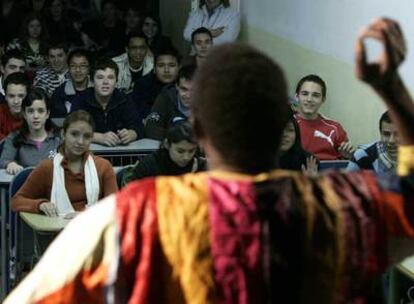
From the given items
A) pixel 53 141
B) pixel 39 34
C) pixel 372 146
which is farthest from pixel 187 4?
pixel 372 146

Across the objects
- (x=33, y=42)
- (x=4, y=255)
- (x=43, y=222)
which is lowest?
(x=4, y=255)

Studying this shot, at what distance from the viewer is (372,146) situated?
4.28 meters

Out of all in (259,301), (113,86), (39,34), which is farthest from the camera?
(39,34)

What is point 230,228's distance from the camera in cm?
122

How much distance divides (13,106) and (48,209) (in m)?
1.74

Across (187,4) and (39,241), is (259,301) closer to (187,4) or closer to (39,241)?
(39,241)

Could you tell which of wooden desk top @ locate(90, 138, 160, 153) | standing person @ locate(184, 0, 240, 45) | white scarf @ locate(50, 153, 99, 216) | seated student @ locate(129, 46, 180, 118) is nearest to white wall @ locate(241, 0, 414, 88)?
standing person @ locate(184, 0, 240, 45)

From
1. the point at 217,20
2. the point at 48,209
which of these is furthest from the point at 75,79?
the point at 48,209

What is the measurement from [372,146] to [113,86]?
2.15 metres

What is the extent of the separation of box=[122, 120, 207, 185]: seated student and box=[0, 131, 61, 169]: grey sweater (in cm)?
72

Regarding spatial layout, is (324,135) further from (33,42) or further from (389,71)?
(389,71)

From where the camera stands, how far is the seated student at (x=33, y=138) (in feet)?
15.8

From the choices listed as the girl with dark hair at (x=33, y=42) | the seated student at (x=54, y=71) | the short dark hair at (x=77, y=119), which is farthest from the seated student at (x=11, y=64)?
the short dark hair at (x=77, y=119)

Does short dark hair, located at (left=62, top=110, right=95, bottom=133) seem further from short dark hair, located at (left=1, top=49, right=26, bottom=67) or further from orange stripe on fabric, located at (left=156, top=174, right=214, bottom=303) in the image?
orange stripe on fabric, located at (left=156, top=174, right=214, bottom=303)
